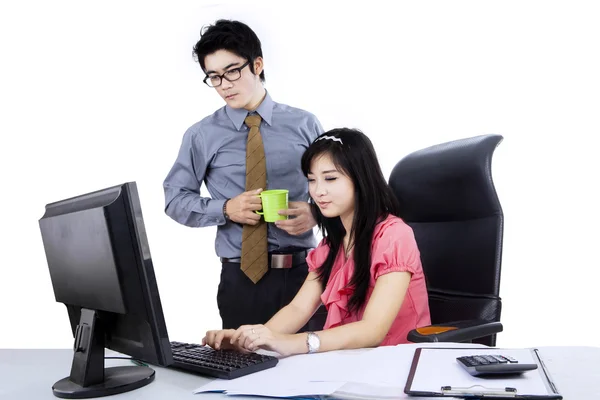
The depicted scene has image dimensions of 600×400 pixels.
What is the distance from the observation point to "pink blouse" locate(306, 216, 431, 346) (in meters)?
1.73

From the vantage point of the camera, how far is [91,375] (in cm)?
118

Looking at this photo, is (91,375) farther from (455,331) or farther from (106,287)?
(455,331)

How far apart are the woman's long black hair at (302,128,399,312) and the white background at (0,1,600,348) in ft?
3.96

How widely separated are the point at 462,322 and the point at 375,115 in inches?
65.1

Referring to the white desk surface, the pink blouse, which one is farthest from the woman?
the white desk surface

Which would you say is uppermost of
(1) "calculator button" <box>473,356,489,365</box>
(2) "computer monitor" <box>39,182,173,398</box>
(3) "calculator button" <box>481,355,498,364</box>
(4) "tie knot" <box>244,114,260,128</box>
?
(4) "tie knot" <box>244,114,260,128</box>

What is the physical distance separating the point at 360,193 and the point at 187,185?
2.62 feet

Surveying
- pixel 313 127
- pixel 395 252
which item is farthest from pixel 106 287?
pixel 313 127

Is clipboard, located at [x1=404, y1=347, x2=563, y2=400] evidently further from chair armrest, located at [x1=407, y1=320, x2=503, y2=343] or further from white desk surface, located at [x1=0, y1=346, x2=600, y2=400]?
chair armrest, located at [x1=407, y1=320, x2=503, y2=343]

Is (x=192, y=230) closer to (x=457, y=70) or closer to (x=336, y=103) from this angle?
(x=336, y=103)

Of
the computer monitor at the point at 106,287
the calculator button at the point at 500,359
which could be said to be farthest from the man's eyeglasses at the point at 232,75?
the calculator button at the point at 500,359

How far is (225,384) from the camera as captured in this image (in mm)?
1145

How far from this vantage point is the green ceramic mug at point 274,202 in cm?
202

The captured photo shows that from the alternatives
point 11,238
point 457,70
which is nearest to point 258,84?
point 457,70
